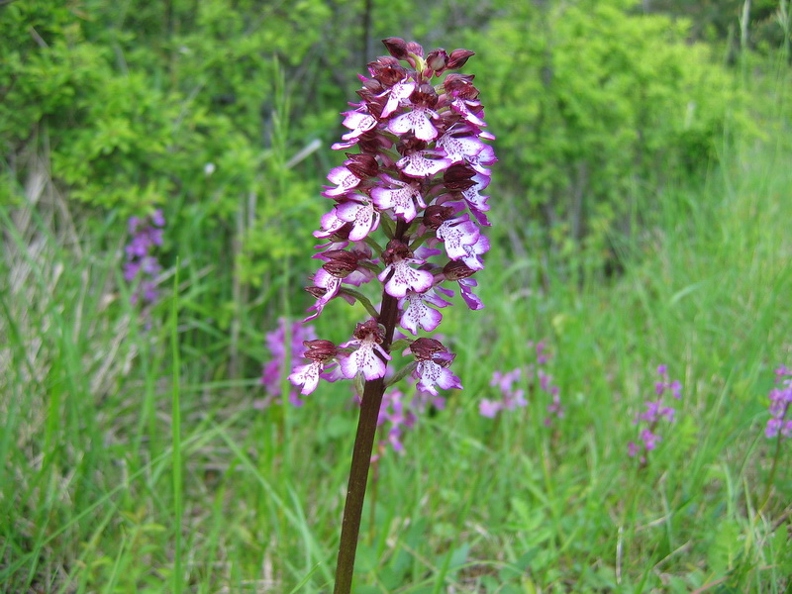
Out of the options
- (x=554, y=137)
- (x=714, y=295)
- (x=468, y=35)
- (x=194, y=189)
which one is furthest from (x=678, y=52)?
(x=194, y=189)

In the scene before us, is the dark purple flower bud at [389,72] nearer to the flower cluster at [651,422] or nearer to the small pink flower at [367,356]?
the small pink flower at [367,356]

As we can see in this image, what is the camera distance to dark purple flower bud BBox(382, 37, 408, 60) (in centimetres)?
142

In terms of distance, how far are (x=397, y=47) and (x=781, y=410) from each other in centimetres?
171

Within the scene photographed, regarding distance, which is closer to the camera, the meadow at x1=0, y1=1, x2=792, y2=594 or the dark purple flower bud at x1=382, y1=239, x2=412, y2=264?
the dark purple flower bud at x1=382, y1=239, x2=412, y2=264

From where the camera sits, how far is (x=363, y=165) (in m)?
1.37

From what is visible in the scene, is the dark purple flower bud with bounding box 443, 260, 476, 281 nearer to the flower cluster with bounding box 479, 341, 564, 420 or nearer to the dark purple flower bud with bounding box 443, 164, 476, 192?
the dark purple flower bud with bounding box 443, 164, 476, 192

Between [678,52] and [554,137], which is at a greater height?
[678,52]

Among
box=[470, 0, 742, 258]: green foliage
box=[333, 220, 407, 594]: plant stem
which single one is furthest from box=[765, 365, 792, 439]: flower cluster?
box=[470, 0, 742, 258]: green foliage

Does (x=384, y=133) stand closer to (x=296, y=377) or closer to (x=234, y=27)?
(x=296, y=377)

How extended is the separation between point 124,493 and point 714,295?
2.71 metres

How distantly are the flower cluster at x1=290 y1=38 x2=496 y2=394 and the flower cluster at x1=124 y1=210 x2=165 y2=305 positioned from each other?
7.66 feet

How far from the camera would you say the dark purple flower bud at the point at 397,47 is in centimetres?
142

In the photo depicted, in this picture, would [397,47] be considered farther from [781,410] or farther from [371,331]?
[781,410]

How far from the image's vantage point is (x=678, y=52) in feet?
19.5
